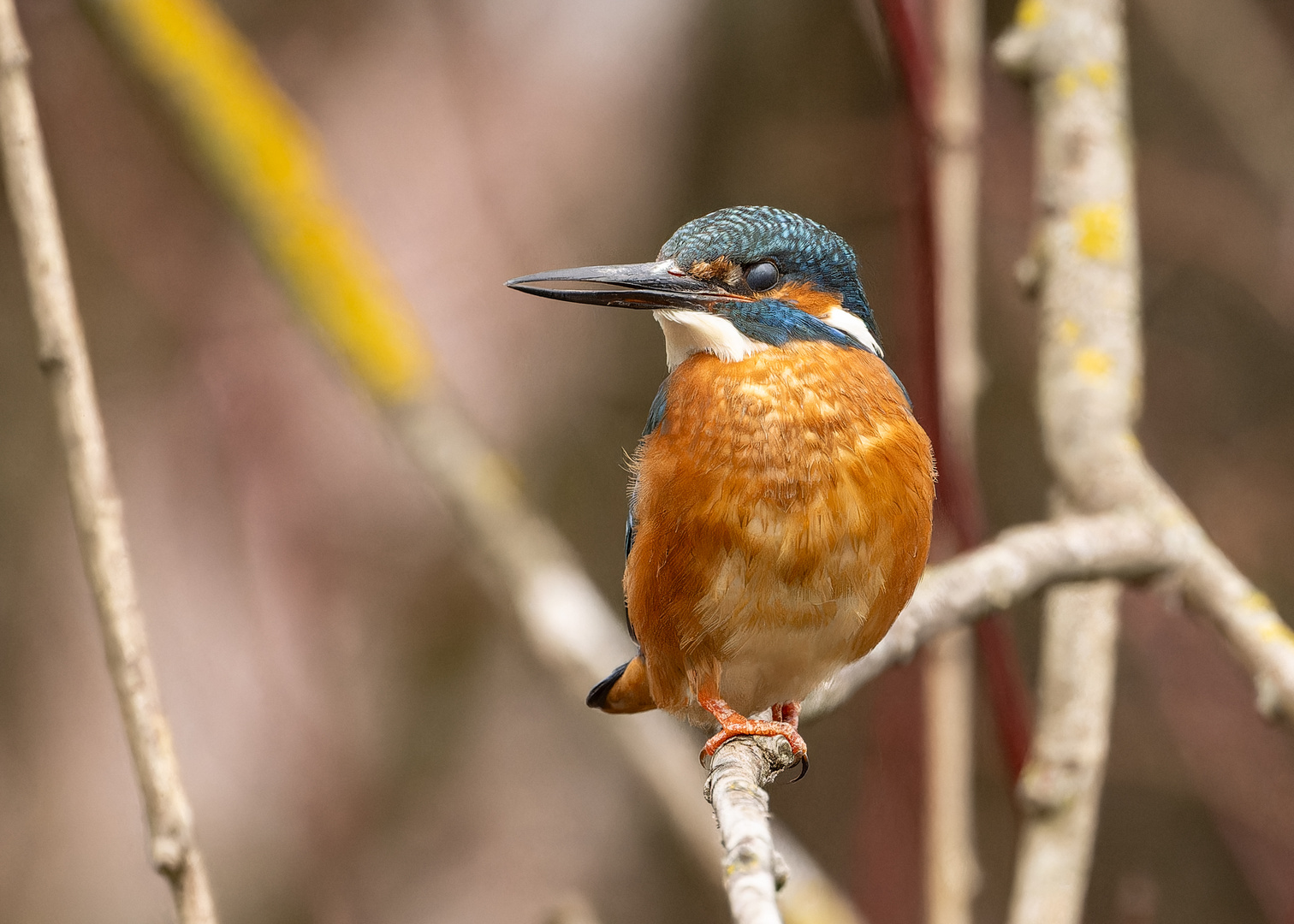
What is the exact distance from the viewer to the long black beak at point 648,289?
→ 1.86m

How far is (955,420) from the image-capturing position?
2680mm

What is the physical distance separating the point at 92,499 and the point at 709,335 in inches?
37.6

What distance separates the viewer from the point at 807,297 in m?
2.14

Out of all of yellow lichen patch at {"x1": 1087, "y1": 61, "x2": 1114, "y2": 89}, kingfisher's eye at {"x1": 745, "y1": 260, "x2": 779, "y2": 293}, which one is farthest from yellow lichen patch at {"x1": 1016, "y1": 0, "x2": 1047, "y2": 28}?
kingfisher's eye at {"x1": 745, "y1": 260, "x2": 779, "y2": 293}

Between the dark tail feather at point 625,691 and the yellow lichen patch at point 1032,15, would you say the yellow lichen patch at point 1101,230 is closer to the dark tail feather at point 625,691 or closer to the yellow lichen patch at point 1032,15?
the yellow lichen patch at point 1032,15

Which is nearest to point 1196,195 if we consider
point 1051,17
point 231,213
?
point 1051,17

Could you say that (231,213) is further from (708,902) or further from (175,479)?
(708,902)

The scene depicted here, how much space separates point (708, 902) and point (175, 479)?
2461 millimetres

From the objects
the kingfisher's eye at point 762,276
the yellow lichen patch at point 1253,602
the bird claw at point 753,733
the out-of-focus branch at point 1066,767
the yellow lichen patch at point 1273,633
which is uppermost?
the kingfisher's eye at point 762,276

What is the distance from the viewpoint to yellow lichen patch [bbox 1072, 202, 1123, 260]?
8.07 ft

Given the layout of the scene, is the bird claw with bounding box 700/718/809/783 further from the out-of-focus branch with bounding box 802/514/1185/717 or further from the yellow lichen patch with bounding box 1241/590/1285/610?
the yellow lichen patch with bounding box 1241/590/1285/610

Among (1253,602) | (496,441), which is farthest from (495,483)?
(496,441)

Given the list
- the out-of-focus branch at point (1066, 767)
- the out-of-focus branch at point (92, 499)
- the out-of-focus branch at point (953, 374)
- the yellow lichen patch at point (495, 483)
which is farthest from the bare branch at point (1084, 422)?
the out-of-focus branch at point (92, 499)

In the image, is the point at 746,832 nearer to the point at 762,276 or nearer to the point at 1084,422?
the point at 762,276
